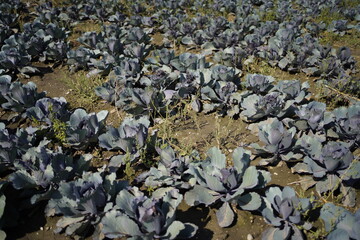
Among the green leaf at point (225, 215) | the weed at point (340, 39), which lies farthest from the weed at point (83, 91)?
the weed at point (340, 39)

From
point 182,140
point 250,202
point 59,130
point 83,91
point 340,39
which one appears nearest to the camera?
point 250,202

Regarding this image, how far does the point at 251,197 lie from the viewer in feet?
8.38

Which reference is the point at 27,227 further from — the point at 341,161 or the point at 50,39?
the point at 50,39

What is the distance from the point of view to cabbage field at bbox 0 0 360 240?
2451 millimetres

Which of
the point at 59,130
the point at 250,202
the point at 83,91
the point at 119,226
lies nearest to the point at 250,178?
the point at 250,202

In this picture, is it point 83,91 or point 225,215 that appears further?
point 83,91

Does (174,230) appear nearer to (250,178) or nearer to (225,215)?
(225,215)

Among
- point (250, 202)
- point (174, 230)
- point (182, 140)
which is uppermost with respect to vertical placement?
point (174, 230)

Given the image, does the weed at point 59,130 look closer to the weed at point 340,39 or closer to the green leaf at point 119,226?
the green leaf at point 119,226

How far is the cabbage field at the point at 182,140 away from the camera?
2.45 metres

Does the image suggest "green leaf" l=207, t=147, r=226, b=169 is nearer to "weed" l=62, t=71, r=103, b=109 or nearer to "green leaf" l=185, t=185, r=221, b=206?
"green leaf" l=185, t=185, r=221, b=206

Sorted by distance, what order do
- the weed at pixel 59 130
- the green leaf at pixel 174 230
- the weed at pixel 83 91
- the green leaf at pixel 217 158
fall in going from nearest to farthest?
the green leaf at pixel 174 230
the green leaf at pixel 217 158
the weed at pixel 59 130
the weed at pixel 83 91

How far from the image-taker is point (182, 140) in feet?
11.9

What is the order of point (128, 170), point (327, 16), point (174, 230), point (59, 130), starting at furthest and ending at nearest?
point (327, 16) < point (59, 130) < point (128, 170) < point (174, 230)
